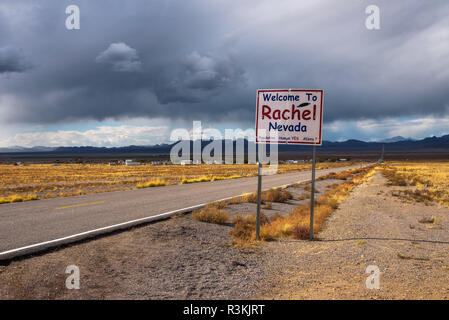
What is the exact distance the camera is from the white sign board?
7.18 m

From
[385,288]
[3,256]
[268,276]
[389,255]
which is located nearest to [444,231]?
[389,255]

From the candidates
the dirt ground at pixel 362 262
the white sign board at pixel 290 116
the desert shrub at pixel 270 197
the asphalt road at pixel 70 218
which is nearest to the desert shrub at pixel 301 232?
the dirt ground at pixel 362 262

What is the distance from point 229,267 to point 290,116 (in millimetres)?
3673

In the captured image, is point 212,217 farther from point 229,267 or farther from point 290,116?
point 290,116

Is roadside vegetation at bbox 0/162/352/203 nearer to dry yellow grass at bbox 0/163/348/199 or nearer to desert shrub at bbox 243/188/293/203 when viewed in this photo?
dry yellow grass at bbox 0/163/348/199

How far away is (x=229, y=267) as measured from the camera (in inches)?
231

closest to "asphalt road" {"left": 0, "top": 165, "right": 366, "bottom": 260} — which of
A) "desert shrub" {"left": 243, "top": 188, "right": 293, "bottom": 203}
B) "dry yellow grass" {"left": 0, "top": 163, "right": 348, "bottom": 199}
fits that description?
"desert shrub" {"left": 243, "top": 188, "right": 293, "bottom": 203}

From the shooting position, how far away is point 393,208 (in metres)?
14.1

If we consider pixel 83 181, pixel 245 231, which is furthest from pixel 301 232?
pixel 83 181

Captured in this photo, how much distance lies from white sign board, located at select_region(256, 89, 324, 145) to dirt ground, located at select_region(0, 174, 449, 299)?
2554 mm

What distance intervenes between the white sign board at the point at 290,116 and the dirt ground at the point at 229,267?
2554mm
